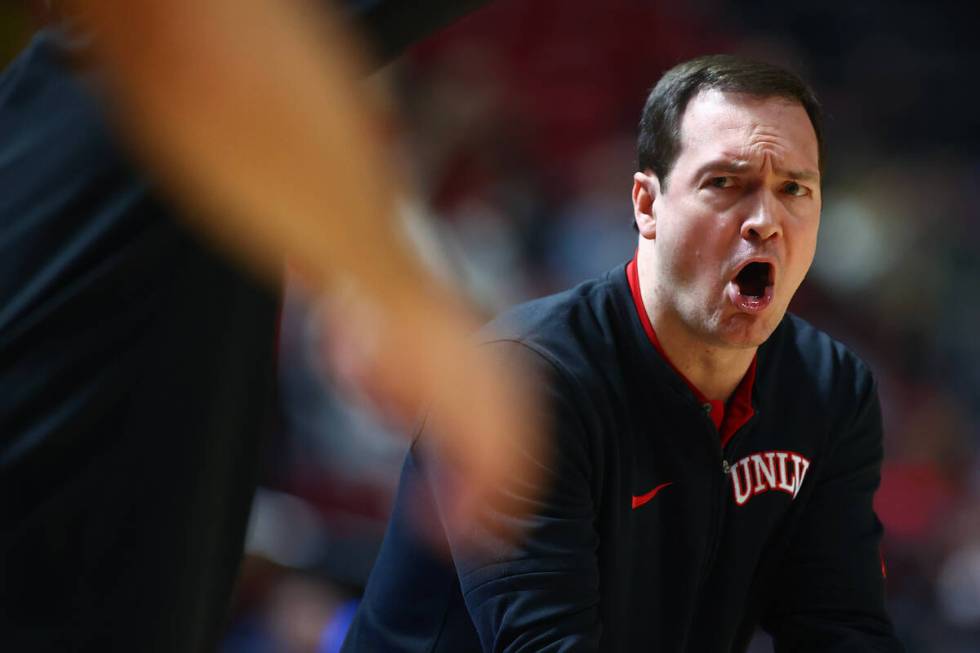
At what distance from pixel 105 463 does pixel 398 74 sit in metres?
4.64

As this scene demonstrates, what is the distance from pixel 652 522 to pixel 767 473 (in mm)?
212

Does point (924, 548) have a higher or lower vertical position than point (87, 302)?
higher

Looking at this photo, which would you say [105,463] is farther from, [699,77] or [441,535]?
[699,77]

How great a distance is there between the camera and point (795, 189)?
1.89 meters

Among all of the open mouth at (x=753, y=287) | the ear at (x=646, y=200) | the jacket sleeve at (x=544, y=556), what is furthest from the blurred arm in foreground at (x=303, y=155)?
the ear at (x=646, y=200)

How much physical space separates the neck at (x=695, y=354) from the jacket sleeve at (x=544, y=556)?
215 mm

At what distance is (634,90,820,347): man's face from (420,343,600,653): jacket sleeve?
25 cm

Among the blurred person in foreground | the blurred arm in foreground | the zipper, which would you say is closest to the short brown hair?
the zipper

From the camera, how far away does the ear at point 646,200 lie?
196cm

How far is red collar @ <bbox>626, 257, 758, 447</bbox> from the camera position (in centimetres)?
193

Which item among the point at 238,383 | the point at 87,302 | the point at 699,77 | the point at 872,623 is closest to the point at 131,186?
the point at 87,302

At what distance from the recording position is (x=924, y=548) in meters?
4.79

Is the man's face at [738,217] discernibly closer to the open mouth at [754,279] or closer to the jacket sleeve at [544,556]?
the open mouth at [754,279]

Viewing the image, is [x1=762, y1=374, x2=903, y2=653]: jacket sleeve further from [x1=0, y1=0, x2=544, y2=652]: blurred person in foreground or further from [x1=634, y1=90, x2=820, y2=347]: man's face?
[x1=0, y1=0, x2=544, y2=652]: blurred person in foreground
